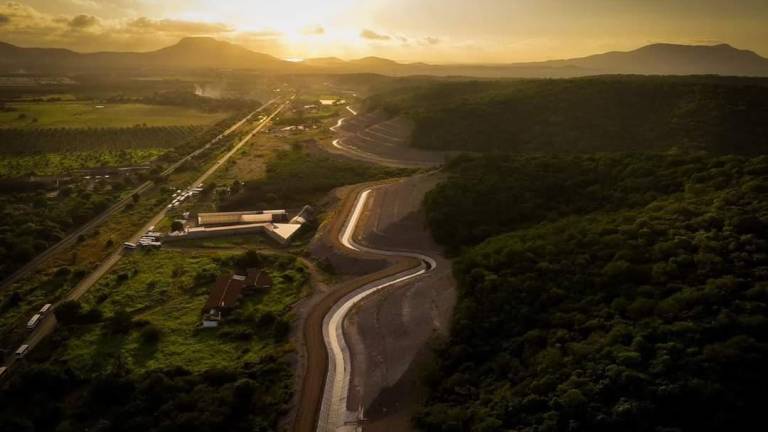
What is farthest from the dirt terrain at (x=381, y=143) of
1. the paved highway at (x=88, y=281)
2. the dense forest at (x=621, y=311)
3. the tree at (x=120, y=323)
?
the tree at (x=120, y=323)

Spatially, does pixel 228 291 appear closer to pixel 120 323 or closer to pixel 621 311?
pixel 120 323

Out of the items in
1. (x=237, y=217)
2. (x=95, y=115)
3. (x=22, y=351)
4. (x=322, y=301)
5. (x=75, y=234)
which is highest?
(x=95, y=115)

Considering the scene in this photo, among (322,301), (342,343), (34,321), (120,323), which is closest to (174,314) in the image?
(120,323)

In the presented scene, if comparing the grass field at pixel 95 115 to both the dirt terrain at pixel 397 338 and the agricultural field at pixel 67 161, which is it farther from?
the dirt terrain at pixel 397 338

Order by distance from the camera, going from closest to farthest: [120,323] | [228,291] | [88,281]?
[120,323] < [228,291] < [88,281]

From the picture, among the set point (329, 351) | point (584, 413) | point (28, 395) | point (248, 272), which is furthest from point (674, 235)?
point (28, 395)

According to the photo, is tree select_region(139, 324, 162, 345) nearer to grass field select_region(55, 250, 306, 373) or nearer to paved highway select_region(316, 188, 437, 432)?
grass field select_region(55, 250, 306, 373)
